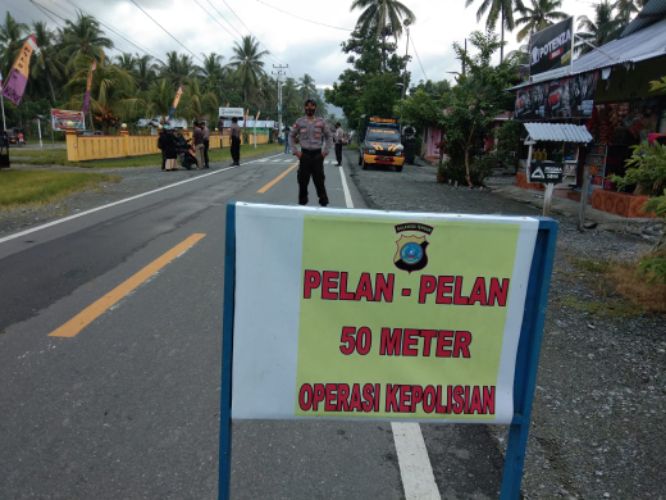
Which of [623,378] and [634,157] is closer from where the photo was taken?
[623,378]

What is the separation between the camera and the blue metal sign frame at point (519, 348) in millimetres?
1979

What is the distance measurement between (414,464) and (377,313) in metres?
1.20

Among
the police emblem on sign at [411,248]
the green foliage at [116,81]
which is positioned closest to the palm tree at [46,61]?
the green foliage at [116,81]

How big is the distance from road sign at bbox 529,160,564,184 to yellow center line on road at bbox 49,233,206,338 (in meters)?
5.64

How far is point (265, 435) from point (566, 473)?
1.60 m

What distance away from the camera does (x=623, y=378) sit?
3.89 metres

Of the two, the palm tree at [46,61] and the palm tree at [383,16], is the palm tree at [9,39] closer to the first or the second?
the palm tree at [46,61]

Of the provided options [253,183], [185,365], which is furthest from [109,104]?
[185,365]

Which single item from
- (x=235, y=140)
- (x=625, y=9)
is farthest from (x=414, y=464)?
(x=625, y=9)

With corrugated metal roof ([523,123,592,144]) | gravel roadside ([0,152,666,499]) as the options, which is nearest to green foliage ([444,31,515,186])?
corrugated metal roof ([523,123,592,144])

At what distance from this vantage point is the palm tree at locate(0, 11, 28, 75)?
55312 mm

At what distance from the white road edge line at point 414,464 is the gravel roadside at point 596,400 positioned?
1.52 feet

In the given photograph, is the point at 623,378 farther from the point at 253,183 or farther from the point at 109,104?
the point at 109,104

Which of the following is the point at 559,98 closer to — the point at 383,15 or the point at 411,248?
the point at 411,248
